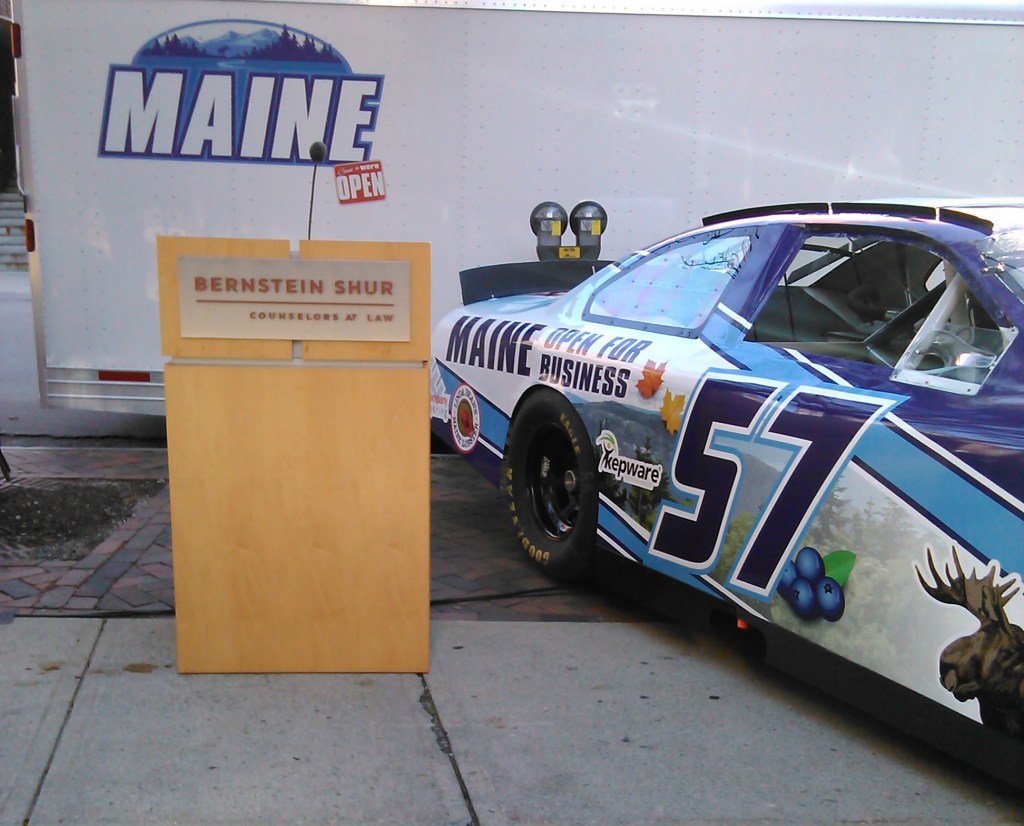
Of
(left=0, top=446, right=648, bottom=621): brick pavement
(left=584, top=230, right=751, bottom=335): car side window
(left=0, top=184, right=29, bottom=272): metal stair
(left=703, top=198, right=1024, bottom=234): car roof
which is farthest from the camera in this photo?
(left=0, top=184, right=29, bottom=272): metal stair

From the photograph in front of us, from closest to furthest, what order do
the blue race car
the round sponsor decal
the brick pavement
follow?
the blue race car, the brick pavement, the round sponsor decal

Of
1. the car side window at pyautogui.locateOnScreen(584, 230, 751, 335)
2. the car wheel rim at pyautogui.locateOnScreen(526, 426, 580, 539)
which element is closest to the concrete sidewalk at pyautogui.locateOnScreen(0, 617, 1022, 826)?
the car wheel rim at pyautogui.locateOnScreen(526, 426, 580, 539)

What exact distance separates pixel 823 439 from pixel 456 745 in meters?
1.49

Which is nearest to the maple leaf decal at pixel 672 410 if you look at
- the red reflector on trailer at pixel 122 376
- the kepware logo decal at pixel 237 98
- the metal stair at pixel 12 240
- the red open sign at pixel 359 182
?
the red open sign at pixel 359 182

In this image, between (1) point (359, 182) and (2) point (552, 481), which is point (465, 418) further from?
(1) point (359, 182)

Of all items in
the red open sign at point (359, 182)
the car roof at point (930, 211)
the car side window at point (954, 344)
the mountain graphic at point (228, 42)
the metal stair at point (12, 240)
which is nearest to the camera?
the car side window at point (954, 344)

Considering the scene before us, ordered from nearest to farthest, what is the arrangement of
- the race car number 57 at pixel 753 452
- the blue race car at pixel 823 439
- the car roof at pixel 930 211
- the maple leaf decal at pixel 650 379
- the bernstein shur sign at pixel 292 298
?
the blue race car at pixel 823 439
the race car number 57 at pixel 753 452
the car roof at pixel 930 211
the bernstein shur sign at pixel 292 298
the maple leaf decal at pixel 650 379

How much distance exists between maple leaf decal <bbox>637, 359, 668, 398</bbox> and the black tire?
46 centimetres

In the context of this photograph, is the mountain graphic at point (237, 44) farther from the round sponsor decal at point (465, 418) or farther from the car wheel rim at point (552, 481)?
the car wheel rim at point (552, 481)

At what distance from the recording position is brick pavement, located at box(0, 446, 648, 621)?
4207mm

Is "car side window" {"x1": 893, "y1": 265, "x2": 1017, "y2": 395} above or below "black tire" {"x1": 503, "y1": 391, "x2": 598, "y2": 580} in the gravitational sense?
above

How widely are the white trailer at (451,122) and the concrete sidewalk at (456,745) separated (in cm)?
307

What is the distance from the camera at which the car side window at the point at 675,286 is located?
3.92 meters

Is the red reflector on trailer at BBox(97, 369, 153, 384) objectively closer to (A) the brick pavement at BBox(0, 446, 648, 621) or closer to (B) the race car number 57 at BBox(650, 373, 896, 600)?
(A) the brick pavement at BBox(0, 446, 648, 621)
